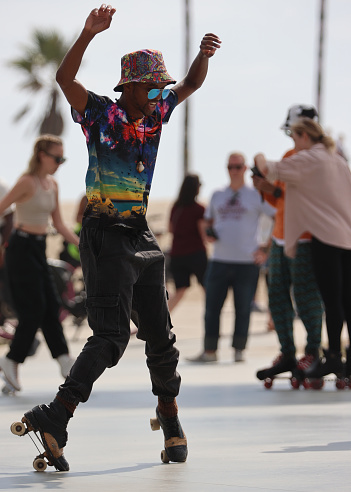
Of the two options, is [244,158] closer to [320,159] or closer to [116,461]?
[320,159]

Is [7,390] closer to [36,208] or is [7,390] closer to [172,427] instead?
[36,208]

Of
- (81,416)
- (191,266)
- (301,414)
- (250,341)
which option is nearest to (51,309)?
(81,416)

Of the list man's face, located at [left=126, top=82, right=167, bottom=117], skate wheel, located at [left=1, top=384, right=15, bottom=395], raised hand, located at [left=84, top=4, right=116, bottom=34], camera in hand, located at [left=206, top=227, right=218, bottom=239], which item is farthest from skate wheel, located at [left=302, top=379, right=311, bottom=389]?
raised hand, located at [left=84, top=4, right=116, bottom=34]

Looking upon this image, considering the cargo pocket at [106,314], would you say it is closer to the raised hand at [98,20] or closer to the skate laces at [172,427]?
the skate laces at [172,427]

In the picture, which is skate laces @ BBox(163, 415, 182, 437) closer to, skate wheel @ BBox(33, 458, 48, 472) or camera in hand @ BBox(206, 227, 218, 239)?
skate wheel @ BBox(33, 458, 48, 472)

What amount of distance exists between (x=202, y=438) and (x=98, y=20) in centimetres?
223

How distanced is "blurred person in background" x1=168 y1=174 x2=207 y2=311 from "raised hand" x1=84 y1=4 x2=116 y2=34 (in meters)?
7.98

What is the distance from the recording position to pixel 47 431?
516 cm

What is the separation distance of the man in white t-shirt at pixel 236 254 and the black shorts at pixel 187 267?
124cm

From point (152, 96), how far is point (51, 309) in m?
3.88

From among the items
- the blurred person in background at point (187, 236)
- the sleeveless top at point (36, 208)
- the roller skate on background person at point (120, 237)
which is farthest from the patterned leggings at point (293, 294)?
the blurred person in background at point (187, 236)

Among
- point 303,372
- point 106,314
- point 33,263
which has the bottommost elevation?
point 303,372

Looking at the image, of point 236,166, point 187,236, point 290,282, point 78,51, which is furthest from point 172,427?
point 187,236

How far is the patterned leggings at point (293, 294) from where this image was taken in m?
8.98
